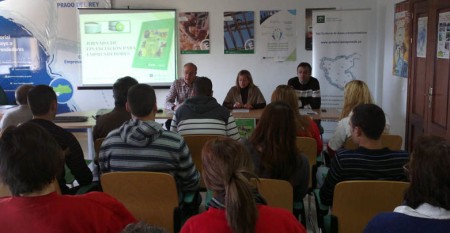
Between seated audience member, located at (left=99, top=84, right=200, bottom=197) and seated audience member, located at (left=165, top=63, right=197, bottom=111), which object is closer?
seated audience member, located at (left=99, top=84, right=200, bottom=197)

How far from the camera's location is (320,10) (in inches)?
251

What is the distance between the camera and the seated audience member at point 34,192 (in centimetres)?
138

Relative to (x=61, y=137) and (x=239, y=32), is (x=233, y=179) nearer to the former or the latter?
(x=61, y=137)

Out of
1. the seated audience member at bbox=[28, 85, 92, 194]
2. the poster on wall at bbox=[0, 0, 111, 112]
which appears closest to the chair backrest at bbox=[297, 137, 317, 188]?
the seated audience member at bbox=[28, 85, 92, 194]

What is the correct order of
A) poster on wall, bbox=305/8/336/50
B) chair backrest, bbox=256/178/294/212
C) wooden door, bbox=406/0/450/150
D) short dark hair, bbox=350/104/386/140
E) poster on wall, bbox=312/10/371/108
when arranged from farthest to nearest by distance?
poster on wall, bbox=305/8/336/50 → poster on wall, bbox=312/10/371/108 → wooden door, bbox=406/0/450/150 → short dark hair, bbox=350/104/386/140 → chair backrest, bbox=256/178/294/212

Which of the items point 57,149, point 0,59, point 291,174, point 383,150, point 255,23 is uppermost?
point 255,23

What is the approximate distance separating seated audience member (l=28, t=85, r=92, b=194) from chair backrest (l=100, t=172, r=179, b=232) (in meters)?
0.43

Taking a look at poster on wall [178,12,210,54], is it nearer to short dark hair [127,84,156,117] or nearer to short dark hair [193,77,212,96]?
short dark hair [193,77,212,96]

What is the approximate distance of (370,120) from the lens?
7.91 ft

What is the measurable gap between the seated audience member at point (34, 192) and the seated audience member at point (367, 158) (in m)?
1.41

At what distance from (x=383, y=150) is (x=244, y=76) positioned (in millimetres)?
3210

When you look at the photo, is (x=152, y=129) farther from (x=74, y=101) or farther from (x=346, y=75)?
(x=74, y=101)

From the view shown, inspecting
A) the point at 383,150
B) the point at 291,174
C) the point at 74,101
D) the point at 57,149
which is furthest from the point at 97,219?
the point at 74,101

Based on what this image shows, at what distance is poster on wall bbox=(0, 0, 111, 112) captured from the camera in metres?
6.72
